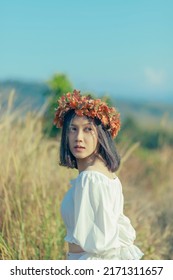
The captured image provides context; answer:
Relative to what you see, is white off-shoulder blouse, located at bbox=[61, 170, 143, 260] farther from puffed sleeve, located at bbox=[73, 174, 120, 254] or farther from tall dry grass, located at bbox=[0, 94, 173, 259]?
tall dry grass, located at bbox=[0, 94, 173, 259]

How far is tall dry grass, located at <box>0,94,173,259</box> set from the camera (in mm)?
6051

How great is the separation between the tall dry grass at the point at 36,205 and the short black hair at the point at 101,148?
125 cm

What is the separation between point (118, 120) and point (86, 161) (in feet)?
1.06

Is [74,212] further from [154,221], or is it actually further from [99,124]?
[154,221]

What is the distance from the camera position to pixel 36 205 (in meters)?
6.41

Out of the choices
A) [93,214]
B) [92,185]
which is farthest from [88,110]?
[93,214]

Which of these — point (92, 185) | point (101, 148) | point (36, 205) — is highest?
point (101, 148)

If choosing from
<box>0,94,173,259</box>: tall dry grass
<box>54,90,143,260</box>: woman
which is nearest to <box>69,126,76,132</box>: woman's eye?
<box>54,90,143,260</box>: woman

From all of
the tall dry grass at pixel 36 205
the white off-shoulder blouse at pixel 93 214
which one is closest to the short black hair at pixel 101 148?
the white off-shoulder blouse at pixel 93 214

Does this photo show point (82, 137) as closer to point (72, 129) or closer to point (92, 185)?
point (72, 129)

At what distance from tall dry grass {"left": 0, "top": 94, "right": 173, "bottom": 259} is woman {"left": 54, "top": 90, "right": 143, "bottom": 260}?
1272 millimetres

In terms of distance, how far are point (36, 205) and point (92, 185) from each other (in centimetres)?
232

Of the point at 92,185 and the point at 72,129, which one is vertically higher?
the point at 72,129
